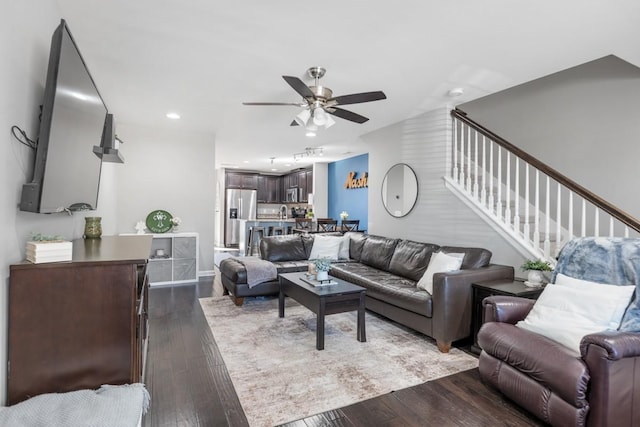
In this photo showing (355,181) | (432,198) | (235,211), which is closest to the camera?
(432,198)

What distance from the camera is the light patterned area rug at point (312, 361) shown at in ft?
7.14

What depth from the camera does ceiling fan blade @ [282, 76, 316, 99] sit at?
2574 millimetres

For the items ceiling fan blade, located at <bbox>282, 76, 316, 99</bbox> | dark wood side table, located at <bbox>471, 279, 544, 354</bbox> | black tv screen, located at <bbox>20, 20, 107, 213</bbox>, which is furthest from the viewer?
dark wood side table, located at <bbox>471, 279, 544, 354</bbox>

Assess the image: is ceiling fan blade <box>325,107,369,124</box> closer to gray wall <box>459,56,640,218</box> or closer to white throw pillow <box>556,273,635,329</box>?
white throw pillow <box>556,273,635,329</box>

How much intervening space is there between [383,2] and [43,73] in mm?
2063

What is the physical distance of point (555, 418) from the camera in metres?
1.82

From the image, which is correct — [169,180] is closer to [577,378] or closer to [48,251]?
[48,251]

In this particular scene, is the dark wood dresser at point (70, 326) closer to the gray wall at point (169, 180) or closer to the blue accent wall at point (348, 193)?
the gray wall at point (169, 180)

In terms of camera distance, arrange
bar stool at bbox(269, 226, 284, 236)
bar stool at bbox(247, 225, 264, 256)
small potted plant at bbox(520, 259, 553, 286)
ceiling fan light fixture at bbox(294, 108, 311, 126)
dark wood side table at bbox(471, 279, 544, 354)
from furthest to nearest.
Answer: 1. bar stool at bbox(269, 226, 284, 236)
2. bar stool at bbox(247, 225, 264, 256)
3. ceiling fan light fixture at bbox(294, 108, 311, 126)
4. small potted plant at bbox(520, 259, 553, 286)
5. dark wood side table at bbox(471, 279, 544, 354)

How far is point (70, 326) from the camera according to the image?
1481mm

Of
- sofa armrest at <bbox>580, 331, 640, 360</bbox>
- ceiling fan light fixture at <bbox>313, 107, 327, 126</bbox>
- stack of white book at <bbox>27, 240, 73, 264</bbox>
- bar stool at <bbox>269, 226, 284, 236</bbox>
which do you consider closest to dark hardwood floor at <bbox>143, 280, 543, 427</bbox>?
sofa armrest at <bbox>580, 331, 640, 360</bbox>

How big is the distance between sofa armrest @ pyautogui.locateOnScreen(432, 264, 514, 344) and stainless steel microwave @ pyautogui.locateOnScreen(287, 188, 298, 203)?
7494 mm

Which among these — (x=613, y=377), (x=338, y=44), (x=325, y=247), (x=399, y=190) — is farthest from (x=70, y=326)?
(x=399, y=190)

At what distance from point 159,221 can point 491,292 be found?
4.87 metres
